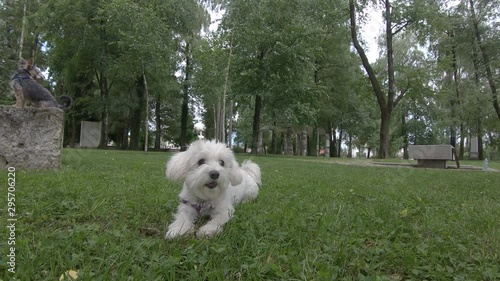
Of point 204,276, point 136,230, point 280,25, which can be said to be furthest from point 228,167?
point 280,25

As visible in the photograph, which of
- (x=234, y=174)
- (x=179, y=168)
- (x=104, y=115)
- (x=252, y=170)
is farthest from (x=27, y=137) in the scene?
(x=104, y=115)

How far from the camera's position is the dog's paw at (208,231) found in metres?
3.13

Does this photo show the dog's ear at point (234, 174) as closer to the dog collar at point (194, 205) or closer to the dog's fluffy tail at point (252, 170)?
the dog collar at point (194, 205)

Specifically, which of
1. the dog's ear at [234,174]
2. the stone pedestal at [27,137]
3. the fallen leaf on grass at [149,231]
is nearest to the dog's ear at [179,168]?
the dog's ear at [234,174]

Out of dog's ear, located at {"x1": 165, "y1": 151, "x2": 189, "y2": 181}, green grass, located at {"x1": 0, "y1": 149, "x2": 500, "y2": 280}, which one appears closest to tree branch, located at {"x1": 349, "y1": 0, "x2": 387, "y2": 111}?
green grass, located at {"x1": 0, "y1": 149, "x2": 500, "y2": 280}

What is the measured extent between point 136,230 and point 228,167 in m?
1.12

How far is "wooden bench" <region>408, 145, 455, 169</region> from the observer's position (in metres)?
16.8

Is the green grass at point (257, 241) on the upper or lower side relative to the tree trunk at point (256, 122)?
lower

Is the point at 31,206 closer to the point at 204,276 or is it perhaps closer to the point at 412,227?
the point at 204,276

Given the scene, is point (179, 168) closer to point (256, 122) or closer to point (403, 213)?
point (403, 213)

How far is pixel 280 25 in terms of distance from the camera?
23625mm

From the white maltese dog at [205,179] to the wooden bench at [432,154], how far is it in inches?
625

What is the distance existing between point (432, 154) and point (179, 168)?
53.9 feet

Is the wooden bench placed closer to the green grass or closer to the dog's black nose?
the green grass
